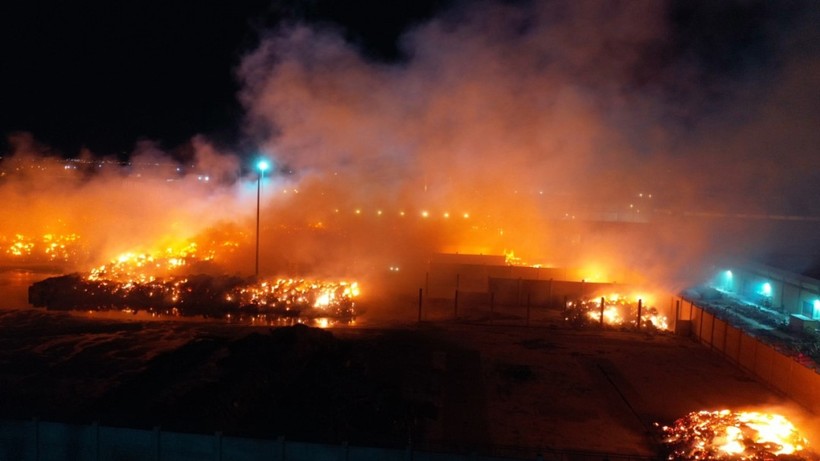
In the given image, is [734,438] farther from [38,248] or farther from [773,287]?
[38,248]

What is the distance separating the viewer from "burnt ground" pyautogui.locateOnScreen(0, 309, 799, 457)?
766 cm

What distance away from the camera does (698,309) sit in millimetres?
13305

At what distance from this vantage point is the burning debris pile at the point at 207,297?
593 inches

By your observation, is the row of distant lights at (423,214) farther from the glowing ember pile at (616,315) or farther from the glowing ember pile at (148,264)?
the glowing ember pile at (616,315)

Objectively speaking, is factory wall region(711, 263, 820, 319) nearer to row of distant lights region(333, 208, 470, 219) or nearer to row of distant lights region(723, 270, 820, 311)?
row of distant lights region(723, 270, 820, 311)

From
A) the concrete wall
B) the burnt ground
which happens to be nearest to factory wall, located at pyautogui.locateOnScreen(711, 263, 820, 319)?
the burnt ground

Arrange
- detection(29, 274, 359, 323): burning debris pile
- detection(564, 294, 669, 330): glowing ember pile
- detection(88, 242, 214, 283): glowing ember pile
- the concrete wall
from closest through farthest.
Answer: the concrete wall → detection(564, 294, 669, 330): glowing ember pile → detection(29, 274, 359, 323): burning debris pile → detection(88, 242, 214, 283): glowing ember pile

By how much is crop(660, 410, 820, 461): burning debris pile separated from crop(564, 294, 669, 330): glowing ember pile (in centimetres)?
582

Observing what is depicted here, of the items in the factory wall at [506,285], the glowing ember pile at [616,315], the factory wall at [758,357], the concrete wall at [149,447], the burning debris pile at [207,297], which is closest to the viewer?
the concrete wall at [149,447]

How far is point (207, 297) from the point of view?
15.6 metres

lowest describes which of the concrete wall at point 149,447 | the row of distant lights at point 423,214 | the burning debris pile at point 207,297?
the burning debris pile at point 207,297

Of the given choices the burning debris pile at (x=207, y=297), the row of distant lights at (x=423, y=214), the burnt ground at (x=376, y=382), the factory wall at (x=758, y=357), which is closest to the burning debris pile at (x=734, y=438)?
the burnt ground at (x=376, y=382)

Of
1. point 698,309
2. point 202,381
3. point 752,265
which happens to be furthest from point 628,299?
point 202,381

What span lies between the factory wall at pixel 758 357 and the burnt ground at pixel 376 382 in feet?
1.00
